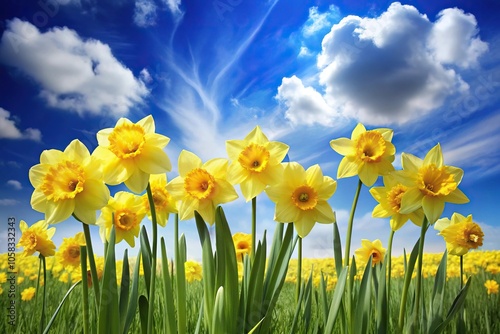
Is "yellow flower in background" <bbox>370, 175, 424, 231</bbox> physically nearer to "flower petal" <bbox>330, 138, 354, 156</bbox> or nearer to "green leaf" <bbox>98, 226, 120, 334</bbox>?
"flower petal" <bbox>330, 138, 354, 156</bbox>

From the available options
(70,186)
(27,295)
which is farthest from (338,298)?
(27,295)

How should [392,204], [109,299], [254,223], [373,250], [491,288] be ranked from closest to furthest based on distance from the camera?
[109,299], [254,223], [392,204], [373,250], [491,288]

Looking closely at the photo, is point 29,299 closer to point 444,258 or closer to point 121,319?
point 121,319

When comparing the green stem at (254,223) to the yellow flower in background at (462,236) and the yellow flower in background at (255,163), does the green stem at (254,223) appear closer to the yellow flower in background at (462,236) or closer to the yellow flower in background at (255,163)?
the yellow flower in background at (255,163)

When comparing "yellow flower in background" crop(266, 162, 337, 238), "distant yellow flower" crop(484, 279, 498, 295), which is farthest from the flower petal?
"distant yellow flower" crop(484, 279, 498, 295)

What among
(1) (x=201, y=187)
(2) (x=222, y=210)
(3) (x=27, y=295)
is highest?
(1) (x=201, y=187)

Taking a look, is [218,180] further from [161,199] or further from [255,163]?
[161,199]
